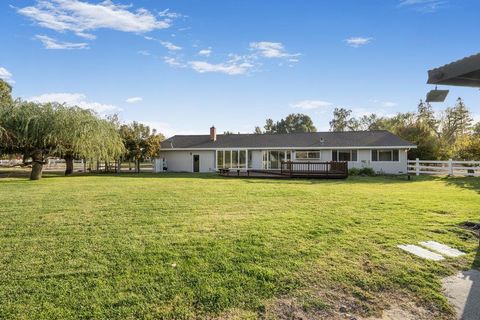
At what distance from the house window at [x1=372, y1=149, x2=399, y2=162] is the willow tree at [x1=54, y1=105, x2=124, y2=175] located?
67.3ft

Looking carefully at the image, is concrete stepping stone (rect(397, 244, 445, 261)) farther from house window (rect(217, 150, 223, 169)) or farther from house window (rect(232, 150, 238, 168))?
house window (rect(217, 150, 223, 169))

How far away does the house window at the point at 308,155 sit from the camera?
28.2 metres

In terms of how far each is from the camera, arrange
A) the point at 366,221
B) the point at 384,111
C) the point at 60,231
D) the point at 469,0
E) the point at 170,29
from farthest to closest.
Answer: the point at 384,111, the point at 170,29, the point at 469,0, the point at 366,221, the point at 60,231

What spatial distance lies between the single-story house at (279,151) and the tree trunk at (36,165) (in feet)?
39.0

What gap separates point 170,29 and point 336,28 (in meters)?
7.50

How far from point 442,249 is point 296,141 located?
24.5 m

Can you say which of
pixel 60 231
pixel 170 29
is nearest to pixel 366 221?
pixel 60 231

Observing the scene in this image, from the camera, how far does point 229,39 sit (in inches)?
639

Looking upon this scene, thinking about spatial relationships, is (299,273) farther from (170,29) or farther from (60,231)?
(170,29)

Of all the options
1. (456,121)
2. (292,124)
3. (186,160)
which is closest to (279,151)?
(186,160)

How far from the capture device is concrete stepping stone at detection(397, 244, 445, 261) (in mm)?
5143

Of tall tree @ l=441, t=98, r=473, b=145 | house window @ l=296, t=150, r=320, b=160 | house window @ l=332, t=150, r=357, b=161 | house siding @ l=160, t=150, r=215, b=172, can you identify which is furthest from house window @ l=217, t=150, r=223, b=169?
tall tree @ l=441, t=98, r=473, b=145

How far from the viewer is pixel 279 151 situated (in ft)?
96.2

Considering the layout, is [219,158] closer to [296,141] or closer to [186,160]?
[186,160]
